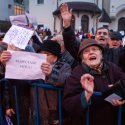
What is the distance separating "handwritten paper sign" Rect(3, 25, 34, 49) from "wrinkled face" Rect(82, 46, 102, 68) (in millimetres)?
593

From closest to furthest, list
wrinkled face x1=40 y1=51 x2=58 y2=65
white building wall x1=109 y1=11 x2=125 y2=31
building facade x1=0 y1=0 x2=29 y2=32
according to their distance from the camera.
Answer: wrinkled face x1=40 y1=51 x2=58 y2=65 < white building wall x1=109 y1=11 x2=125 y2=31 < building facade x1=0 y1=0 x2=29 y2=32

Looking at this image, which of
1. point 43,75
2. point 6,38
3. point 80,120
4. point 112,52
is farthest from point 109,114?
point 112,52

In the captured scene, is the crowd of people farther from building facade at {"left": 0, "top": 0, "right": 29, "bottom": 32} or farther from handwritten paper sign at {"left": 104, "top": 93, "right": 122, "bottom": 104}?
building facade at {"left": 0, "top": 0, "right": 29, "bottom": 32}

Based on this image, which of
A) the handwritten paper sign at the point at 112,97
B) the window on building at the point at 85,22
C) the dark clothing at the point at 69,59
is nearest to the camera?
the handwritten paper sign at the point at 112,97

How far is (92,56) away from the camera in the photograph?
3033 millimetres

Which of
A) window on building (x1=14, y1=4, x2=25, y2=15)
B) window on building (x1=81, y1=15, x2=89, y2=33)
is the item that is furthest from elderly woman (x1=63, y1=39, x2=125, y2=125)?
window on building (x1=14, y1=4, x2=25, y2=15)

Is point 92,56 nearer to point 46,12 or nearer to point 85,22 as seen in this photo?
point 85,22

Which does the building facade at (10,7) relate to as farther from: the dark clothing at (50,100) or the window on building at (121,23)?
the dark clothing at (50,100)

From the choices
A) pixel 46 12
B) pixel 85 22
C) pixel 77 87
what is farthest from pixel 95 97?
pixel 46 12

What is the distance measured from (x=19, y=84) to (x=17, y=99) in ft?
0.65

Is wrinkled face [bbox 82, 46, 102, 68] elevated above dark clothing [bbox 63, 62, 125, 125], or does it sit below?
→ above

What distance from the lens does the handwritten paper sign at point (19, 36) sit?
3177mm

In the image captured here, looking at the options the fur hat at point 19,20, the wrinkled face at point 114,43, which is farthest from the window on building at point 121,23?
the fur hat at point 19,20

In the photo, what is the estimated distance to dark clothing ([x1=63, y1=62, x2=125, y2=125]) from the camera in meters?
2.89
